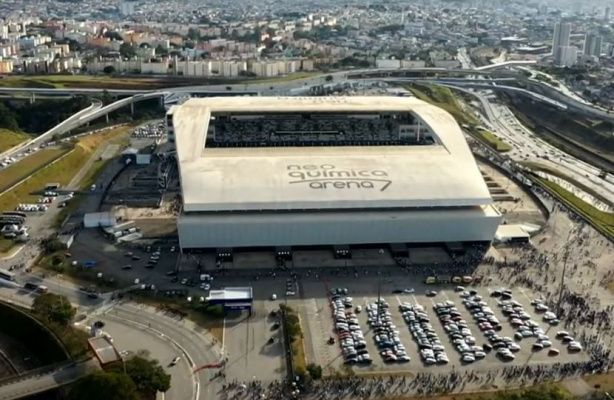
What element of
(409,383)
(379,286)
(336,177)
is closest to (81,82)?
(336,177)

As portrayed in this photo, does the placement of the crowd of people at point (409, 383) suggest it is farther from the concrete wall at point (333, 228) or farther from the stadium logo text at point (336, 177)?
the stadium logo text at point (336, 177)

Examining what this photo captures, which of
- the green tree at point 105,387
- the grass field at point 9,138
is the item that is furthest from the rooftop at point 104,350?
the grass field at point 9,138

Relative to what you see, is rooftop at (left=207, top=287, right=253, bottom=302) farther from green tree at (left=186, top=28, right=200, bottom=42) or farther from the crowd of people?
green tree at (left=186, top=28, right=200, bottom=42)

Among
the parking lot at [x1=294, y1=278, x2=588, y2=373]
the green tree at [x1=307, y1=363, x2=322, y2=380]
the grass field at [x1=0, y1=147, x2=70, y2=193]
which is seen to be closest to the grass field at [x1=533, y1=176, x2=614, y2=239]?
the parking lot at [x1=294, y1=278, x2=588, y2=373]

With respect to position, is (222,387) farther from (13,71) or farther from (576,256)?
(13,71)

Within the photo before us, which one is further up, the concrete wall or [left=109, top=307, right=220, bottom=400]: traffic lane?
the concrete wall

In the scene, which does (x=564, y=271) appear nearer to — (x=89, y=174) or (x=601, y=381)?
(x=601, y=381)
